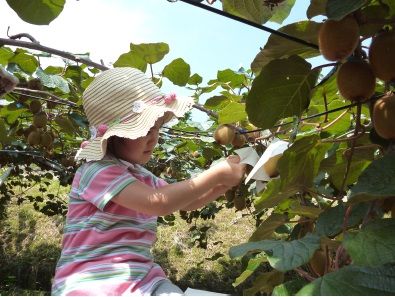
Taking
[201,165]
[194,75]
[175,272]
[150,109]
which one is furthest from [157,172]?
[150,109]

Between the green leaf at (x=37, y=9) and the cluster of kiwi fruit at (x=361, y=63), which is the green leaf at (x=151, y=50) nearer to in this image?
the green leaf at (x=37, y=9)

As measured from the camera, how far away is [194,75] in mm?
2307

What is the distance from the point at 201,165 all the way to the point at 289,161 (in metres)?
2.02

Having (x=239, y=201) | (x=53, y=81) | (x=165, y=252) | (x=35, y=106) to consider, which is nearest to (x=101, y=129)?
(x=239, y=201)

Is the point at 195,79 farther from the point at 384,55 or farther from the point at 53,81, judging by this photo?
the point at 384,55

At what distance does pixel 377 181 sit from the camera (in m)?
0.66

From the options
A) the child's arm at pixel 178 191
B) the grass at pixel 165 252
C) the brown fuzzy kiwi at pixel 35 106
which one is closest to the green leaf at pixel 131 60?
the child's arm at pixel 178 191

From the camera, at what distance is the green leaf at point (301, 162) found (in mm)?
958

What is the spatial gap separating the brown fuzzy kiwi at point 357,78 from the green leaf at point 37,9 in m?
0.79

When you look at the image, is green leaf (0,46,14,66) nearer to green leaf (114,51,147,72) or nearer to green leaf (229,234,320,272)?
green leaf (114,51,147,72)

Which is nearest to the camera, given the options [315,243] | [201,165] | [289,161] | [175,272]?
[315,243]

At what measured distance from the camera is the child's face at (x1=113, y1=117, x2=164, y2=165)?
1.34m

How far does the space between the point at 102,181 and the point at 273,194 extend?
46 centimetres

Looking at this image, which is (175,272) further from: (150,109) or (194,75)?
(150,109)
